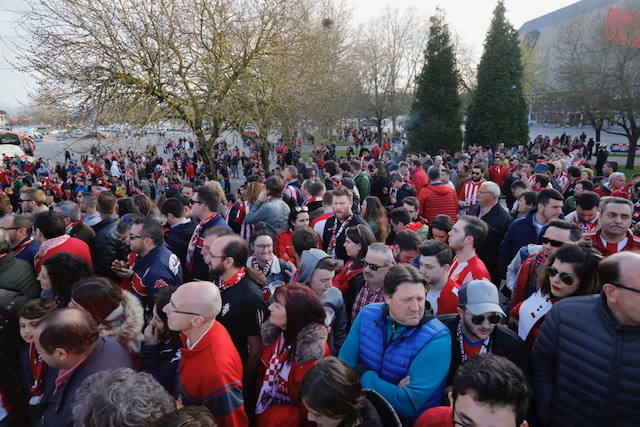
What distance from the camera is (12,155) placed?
2553cm

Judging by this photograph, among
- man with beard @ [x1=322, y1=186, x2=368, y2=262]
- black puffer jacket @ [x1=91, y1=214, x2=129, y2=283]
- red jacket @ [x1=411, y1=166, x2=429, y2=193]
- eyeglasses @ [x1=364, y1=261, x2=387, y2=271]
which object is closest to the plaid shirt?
eyeglasses @ [x1=364, y1=261, x2=387, y2=271]

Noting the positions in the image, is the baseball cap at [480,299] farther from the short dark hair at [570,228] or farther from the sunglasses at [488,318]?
the short dark hair at [570,228]

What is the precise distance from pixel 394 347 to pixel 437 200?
5108 millimetres

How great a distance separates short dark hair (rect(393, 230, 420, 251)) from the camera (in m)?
4.24

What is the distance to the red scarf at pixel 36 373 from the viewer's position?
264 cm

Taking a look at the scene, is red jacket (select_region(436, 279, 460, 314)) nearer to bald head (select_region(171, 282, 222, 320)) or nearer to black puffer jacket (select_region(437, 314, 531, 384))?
black puffer jacket (select_region(437, 314, 531, 384))

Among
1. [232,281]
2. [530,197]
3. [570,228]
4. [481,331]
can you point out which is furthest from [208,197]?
[530,197]

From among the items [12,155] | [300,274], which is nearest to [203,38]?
[300,274]

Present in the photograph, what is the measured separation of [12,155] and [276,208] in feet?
92.9

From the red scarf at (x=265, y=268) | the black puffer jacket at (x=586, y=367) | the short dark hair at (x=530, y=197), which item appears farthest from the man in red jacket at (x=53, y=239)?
the short dark hair at (x=530, y=197)

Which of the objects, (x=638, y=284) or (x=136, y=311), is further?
(x=136, y=311)

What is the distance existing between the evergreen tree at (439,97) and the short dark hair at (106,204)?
22.1 m

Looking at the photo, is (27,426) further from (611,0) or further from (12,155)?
(611,0)

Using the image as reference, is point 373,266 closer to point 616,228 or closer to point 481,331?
point 481,331
